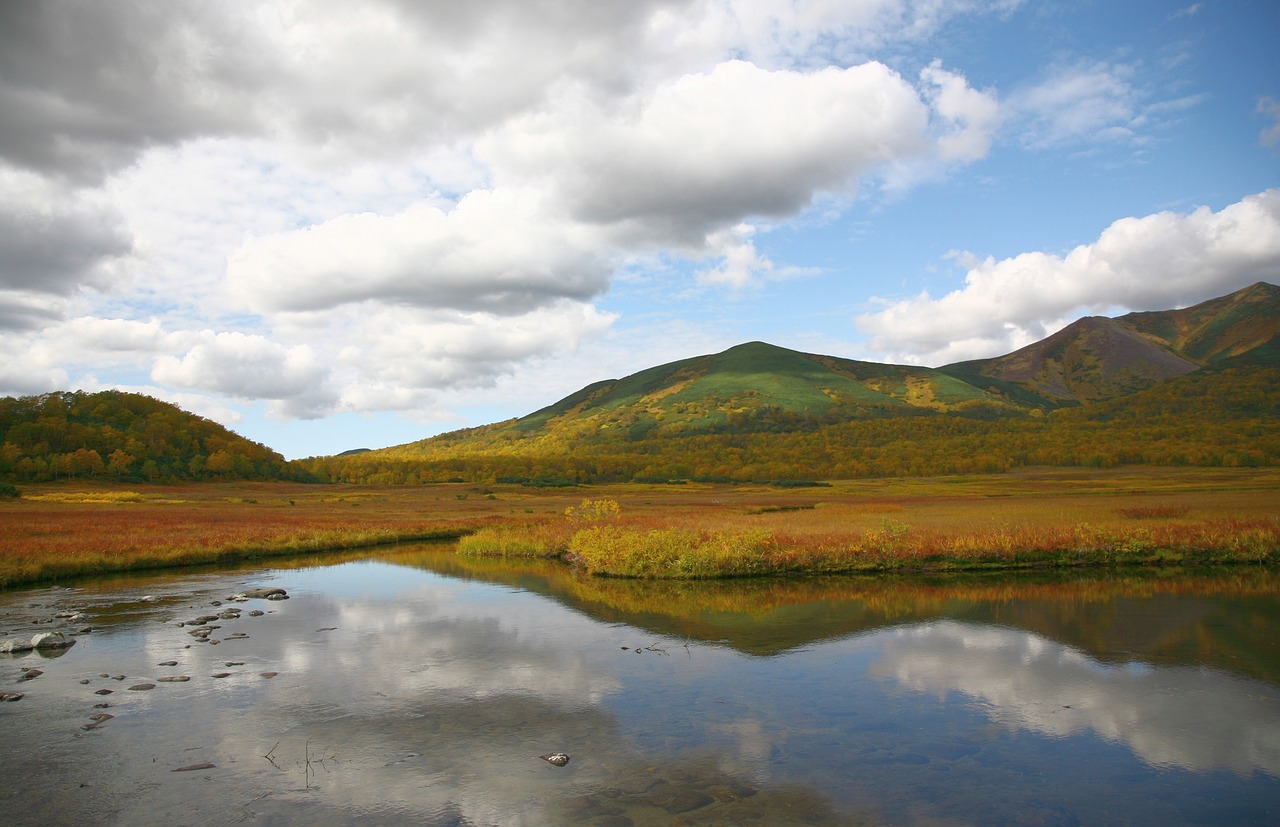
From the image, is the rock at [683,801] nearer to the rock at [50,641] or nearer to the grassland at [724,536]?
the rock at [50,641]

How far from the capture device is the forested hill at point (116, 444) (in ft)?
383

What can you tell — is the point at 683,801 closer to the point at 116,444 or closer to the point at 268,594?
the point at 268,594

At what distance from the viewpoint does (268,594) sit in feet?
114

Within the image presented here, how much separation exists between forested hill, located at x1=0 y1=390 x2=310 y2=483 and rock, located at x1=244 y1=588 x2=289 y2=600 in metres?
108

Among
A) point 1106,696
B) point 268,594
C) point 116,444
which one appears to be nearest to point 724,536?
point 268,594

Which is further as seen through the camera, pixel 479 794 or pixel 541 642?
pixel 541 642

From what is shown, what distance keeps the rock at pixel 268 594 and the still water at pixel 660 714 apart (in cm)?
317

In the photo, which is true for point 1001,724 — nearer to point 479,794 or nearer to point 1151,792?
point 1151,792

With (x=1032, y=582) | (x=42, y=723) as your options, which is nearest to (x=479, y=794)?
(x=42, y=723)

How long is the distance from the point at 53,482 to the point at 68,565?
94035mm

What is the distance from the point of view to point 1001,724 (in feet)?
54.1

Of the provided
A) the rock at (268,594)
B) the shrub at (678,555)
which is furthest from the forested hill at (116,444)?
the shrub at (678,555)

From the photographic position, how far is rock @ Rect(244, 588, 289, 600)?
113 feet

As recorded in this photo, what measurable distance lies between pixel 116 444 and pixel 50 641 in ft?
428
